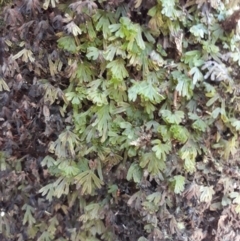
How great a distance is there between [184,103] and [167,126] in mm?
84

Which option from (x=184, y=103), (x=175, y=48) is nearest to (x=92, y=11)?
(x=175, y=48)

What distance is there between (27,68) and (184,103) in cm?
47

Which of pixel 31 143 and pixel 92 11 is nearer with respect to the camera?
pixel 92 11

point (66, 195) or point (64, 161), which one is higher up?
A: point (64, 161)

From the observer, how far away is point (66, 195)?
3.86ft

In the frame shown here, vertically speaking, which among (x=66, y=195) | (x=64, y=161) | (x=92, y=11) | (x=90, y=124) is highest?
(x=92, y=11)

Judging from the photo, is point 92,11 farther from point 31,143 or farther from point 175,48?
point 31,143

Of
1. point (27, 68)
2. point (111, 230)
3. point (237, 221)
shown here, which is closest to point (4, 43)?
point (27, 68)

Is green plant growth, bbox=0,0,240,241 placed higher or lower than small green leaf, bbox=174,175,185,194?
higher

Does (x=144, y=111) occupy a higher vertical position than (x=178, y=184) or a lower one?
higher

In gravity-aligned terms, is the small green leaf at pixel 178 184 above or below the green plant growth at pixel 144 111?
below

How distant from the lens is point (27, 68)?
3.65ft

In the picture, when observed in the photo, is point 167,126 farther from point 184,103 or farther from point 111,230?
point 111,230

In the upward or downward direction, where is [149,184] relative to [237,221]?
upward
